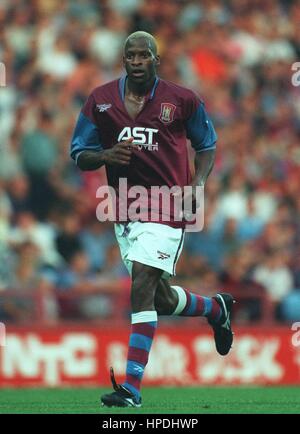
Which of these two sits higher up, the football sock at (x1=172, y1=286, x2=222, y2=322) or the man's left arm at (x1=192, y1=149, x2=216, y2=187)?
the man's left arm at (x1=192, y1=149, x2=216, y2=187)

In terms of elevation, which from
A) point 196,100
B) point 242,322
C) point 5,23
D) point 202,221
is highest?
point 5,23

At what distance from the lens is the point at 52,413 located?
26.0 feet

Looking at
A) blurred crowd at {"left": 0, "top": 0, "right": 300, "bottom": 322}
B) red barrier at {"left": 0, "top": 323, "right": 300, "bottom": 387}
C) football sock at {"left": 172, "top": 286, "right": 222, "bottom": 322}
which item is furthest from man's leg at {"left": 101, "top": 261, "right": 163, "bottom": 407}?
red barrier at {"left": 0, "top": 323, "right": 300, "bottom": 387}

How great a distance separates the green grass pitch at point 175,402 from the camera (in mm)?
8117

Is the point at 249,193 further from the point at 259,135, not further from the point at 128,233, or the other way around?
the point at 128,233

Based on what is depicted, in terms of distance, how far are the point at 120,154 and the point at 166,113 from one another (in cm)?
50

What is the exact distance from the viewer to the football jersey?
8.55 metres

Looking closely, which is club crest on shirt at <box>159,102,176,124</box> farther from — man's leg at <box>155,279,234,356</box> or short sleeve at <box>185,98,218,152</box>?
man's leg at <box>155,279,234,356</box>

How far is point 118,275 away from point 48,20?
14.0 feet

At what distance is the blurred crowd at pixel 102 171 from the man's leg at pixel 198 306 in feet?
13.0

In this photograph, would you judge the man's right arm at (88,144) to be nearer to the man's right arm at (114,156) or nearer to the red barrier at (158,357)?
the man's right arm at (114,156)

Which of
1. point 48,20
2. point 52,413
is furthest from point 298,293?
point 52,413

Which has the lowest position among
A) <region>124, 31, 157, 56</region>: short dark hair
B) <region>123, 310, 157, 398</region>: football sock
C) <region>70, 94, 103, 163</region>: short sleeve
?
<region>123, 310, 157, 398</region>: football sock

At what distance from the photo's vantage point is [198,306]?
9250mm
